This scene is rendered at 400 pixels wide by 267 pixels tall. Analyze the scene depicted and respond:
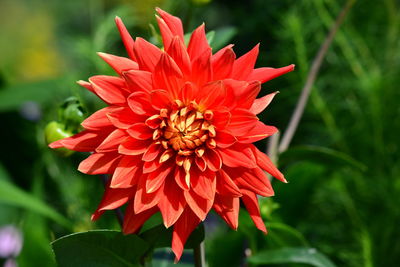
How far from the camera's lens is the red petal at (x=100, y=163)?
397 mm

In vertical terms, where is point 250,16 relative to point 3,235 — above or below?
above

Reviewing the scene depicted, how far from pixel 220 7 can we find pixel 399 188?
0.48 meters

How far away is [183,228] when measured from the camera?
404mm

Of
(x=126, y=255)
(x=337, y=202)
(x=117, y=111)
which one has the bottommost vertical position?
(x=337, y=202)

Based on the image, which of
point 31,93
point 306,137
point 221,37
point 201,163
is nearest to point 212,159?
point 201,163

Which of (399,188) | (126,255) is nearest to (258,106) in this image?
(126,255)

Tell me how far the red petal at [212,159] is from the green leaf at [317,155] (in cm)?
15

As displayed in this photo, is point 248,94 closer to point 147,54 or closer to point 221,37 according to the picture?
point 147,54

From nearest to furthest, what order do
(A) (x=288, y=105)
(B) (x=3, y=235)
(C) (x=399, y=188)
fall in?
(C) (x=399, y=188) < (A) (x=288, y=105) < (B) (x=3, y=235)

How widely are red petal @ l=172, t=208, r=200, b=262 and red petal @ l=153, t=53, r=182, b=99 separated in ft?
0.27

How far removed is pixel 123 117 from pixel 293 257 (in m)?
0.22

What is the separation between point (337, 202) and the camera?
74 centimetres

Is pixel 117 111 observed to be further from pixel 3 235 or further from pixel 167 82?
pixel 3 235

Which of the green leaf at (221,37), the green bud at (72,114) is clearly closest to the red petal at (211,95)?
the green bud at (72,114)
